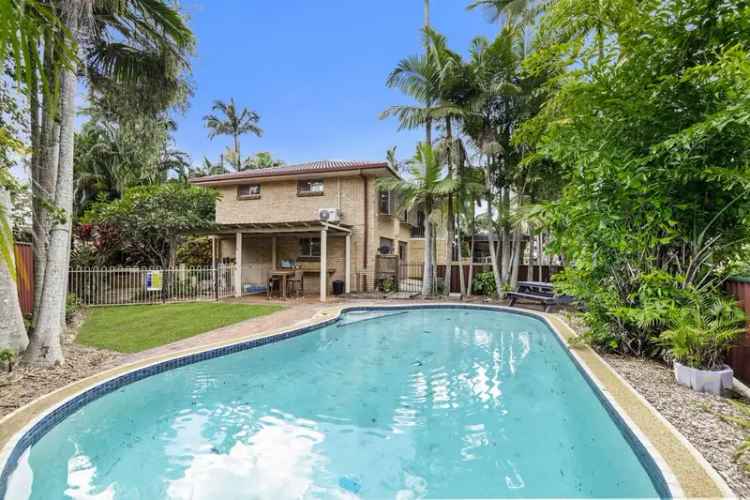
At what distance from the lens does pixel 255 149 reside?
112 ft

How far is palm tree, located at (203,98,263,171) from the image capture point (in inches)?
1294

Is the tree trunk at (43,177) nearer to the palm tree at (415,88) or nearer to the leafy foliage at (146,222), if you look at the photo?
the leafy foliage at (146,222)

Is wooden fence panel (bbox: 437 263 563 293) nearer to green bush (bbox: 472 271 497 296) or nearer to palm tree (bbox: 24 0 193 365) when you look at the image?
green bush (bbox: 472 271 497 296)

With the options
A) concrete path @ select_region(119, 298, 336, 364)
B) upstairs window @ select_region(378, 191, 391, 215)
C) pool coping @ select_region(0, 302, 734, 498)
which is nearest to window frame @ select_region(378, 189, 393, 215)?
upstairs window @ select_region(378, 191, 391, 215)

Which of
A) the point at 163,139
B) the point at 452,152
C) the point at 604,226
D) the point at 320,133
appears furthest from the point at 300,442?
the point at 320,133

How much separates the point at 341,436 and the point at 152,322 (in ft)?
22.4

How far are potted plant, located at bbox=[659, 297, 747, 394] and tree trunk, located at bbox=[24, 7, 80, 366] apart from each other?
850 centimetres

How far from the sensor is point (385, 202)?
17.5 metres

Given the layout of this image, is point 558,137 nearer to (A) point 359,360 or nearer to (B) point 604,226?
(B) point 604,226

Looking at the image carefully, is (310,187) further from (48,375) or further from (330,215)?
(48,375)

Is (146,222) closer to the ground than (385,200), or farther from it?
closer to the ground

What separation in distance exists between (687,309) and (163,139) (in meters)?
10.2

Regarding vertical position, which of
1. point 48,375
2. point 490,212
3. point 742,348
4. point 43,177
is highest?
point 490,212

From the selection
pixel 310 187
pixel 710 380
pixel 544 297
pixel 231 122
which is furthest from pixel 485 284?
pixel 231 122
